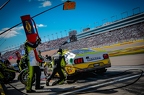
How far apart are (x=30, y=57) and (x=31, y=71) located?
1.54 feet

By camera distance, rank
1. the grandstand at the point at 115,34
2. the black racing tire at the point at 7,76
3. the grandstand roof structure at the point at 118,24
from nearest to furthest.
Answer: the black racing tire at the point at 7,76
the grandstand at the point at 115,34
the grandstand roof structure at the point at 118,24

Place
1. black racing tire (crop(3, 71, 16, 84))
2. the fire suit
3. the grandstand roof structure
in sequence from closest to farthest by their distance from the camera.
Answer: the fire suit → black racing tire (crop(3, 71, 16, 84)) → the grandstand roof structure

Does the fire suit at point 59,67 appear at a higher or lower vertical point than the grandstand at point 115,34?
lower

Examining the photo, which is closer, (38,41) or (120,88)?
(120,88)

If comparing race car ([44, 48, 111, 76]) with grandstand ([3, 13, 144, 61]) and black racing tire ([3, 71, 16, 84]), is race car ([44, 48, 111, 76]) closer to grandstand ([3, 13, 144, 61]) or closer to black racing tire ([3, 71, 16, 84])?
black racing tire ([3, 71, 16, 84])

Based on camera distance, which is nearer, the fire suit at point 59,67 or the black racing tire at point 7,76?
the fire suit at point 59,67

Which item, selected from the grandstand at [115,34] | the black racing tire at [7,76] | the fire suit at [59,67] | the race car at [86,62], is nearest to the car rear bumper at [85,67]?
the race car at [86,62]

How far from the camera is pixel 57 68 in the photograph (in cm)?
575

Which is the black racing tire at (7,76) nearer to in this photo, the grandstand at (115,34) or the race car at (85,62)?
the race car at (85,62)

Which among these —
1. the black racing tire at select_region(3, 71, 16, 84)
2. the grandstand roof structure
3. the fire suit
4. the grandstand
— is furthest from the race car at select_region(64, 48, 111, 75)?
the grandstand roof structure

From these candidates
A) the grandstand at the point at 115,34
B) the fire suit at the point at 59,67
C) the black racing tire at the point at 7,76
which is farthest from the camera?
the grandstand at the point at 115,34

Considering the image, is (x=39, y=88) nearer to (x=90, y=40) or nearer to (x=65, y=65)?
(x=65, y=65)

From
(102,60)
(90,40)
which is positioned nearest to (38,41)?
(102,60)

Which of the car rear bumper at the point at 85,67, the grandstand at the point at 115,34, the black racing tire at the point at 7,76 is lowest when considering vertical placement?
the black racing tire at the point at 7,76
